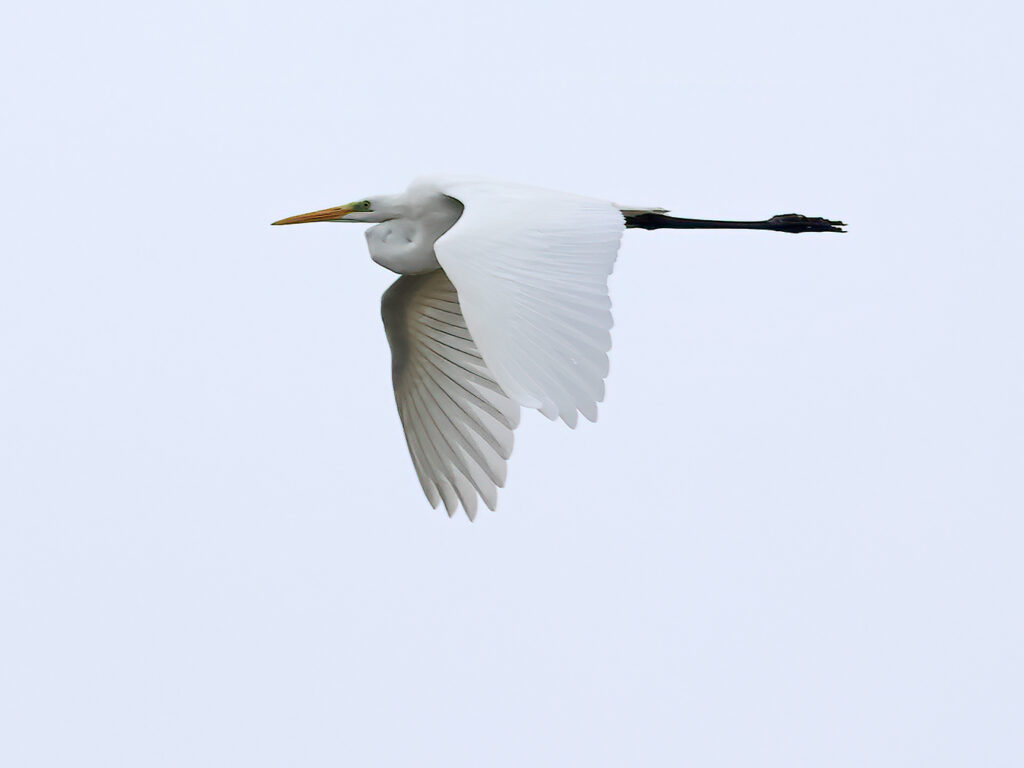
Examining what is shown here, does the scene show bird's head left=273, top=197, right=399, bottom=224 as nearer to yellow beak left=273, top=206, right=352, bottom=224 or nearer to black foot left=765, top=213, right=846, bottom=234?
yellow beak left=273, top=206, right=352, bottom=224

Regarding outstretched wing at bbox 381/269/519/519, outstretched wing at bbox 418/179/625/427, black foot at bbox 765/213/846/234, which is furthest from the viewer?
black foot at bbox 765/213/846/234

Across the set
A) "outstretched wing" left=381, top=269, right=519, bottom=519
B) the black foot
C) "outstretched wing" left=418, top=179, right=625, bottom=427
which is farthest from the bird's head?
the black foot

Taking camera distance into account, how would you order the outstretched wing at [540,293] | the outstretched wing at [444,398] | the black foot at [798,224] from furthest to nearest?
the black foot at [798,224]
the outstretched wing at [444,398]
the outstretched wing at [540,293]

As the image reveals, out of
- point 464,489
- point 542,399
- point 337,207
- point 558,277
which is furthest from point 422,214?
point 542,399

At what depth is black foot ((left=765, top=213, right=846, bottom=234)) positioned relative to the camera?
8367 mm

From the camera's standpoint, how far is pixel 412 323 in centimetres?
775

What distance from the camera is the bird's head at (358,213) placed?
295 inches

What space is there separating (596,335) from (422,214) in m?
1.96

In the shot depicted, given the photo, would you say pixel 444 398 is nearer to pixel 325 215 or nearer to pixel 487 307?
pixel 325 215

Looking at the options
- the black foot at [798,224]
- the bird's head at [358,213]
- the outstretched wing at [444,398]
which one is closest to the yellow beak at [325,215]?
the bird's head at [358,213]

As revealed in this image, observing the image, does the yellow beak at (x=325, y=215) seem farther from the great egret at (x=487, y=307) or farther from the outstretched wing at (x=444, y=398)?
the outstretched wing at (x=444, y=398)

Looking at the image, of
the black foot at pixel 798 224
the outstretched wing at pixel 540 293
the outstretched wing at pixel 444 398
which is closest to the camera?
the outstretched wing at pixel 540 293

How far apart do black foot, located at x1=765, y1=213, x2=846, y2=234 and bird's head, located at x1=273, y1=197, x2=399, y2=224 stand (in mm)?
1936

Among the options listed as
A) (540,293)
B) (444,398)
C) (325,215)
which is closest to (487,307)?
(540,293)
